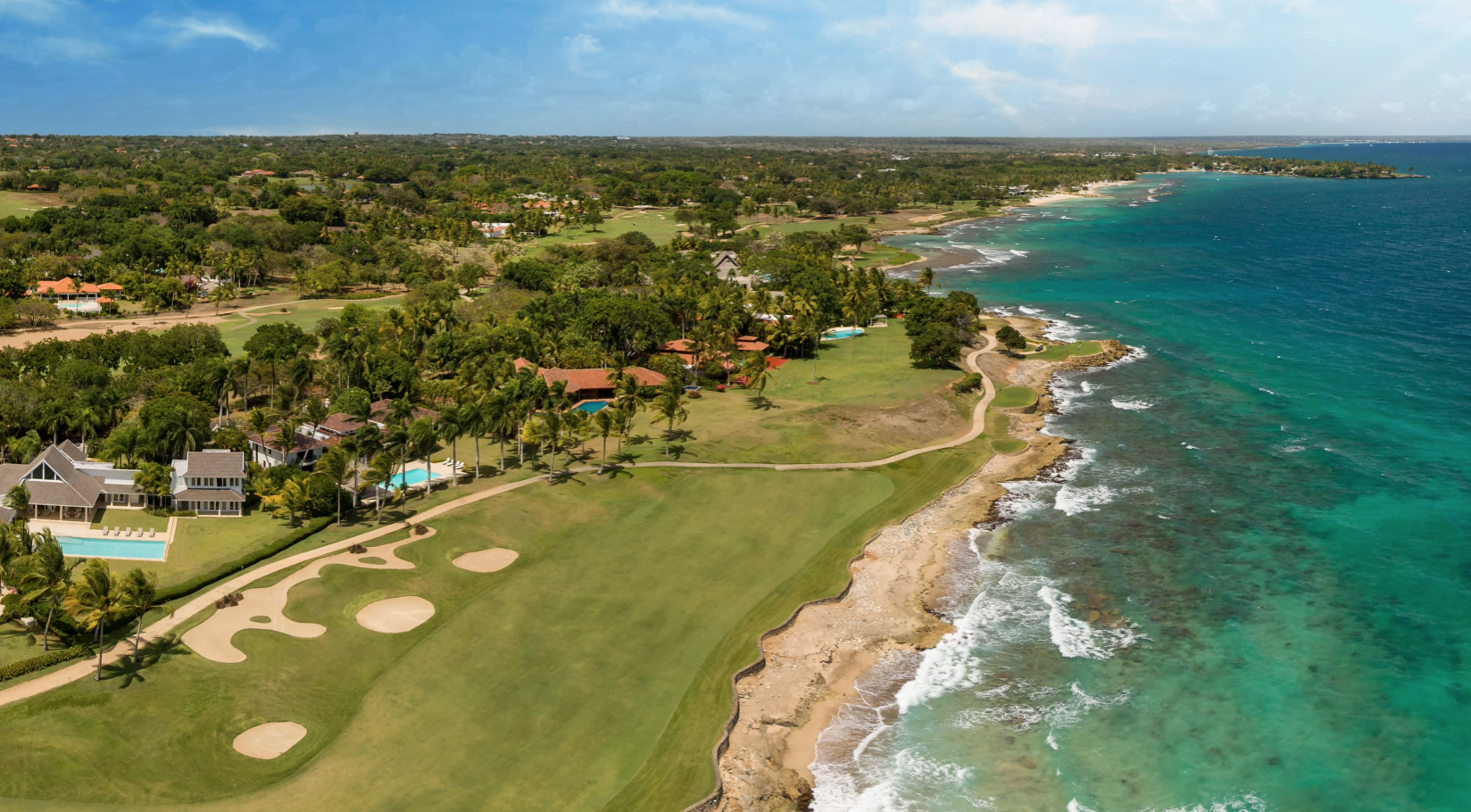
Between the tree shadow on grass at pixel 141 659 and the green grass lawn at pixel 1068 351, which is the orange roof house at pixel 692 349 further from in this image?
the tree shadow on grass at pixel 141 659

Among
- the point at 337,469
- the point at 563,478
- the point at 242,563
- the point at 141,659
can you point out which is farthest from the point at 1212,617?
the point at 242,563

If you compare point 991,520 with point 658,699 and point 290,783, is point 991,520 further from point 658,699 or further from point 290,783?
point 290,783

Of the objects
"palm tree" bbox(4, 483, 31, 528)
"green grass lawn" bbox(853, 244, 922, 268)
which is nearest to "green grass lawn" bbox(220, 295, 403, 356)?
"palm tree" bbox(4, 483, 31, 528)

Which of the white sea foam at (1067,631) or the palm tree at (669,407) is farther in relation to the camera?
the palm tree at (669,407)

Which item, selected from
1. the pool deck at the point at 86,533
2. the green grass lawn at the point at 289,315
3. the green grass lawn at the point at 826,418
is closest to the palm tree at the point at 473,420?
the green grass lawn at the point at 826,418

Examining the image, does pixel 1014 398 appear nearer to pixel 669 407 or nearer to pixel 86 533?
pixel 669 407
